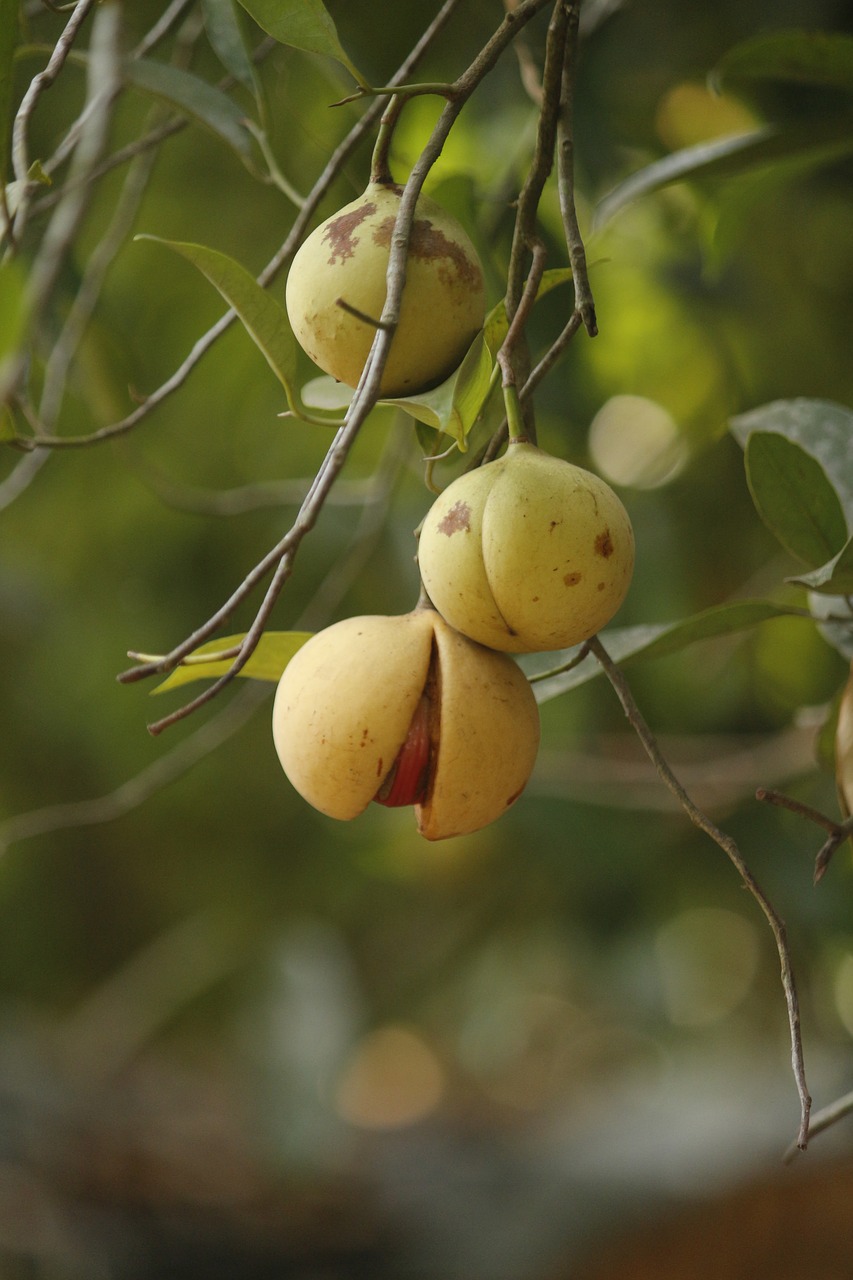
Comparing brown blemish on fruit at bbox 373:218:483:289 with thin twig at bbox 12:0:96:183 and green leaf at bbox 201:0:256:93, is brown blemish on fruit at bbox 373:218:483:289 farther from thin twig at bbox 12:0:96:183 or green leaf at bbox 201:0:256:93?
green leaf at bbox 201:0:256:93

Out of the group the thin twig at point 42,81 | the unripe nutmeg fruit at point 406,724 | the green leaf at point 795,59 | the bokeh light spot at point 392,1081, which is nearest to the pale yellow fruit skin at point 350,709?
the unripe nutmeg fruit at point 406,724

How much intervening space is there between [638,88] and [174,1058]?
1.66m

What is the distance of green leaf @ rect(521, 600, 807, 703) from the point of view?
1.68 feet

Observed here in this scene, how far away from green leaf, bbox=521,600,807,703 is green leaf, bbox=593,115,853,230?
0.30m

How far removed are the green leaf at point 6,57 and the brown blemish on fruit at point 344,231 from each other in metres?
0.13

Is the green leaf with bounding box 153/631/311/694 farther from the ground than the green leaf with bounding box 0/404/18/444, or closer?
closer

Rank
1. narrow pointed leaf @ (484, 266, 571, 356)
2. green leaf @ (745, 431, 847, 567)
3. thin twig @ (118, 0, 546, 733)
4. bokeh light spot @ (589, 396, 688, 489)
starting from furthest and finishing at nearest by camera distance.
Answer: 1. bokeh light spot @ (589, 396, 688, 489)
2. green leaf @ (745, 431, 847, 567)
3. narrow pointed leaf @ (484, 266, 571, 356)
4. thin twig @ (118, 0, 546, 733)

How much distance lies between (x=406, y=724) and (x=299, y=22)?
0.85 feet

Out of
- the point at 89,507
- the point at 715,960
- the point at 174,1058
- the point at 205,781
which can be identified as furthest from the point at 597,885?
the point at 174,1058

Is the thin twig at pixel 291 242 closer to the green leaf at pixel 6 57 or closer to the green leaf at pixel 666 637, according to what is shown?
the green leaf at pixel 6 57

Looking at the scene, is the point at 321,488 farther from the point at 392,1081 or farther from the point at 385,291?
the point at 392,1081

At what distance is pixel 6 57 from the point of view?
43 centimetres

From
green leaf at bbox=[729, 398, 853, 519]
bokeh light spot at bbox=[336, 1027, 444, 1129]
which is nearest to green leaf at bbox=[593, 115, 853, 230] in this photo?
green leaf at bbox=[729, 398, 853, 519]

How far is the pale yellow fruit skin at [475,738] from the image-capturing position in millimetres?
376
